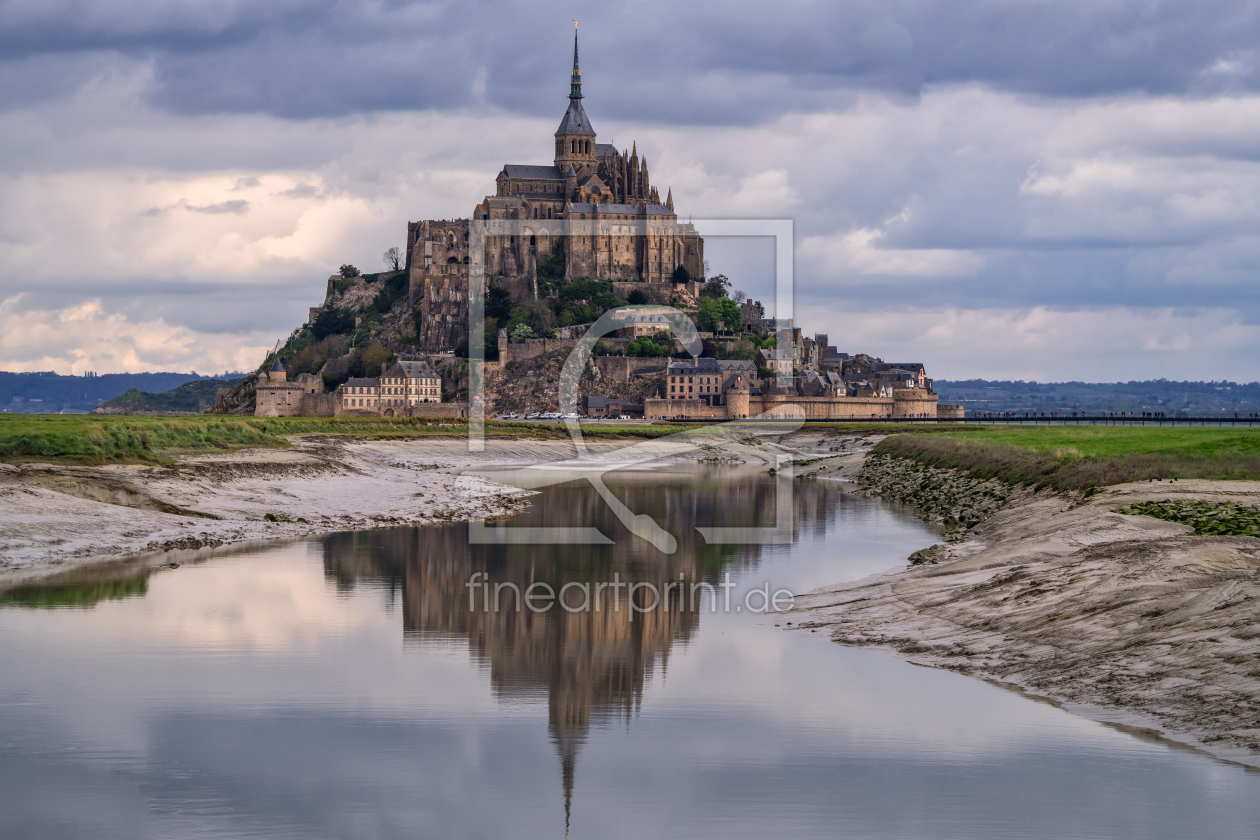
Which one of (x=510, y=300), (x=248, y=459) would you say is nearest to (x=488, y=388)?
(x=510, y=300)

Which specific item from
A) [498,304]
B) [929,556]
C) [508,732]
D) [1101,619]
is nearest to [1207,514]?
[929,556]

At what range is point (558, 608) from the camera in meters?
18.6

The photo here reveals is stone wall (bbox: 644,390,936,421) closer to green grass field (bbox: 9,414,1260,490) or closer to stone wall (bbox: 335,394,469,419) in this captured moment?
stone wall (bbox: 335,394,469,419)

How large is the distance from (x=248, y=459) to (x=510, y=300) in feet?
258

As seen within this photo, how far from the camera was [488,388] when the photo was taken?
107750 millimetres

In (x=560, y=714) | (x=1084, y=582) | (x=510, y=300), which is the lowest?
(x=560, y=714)

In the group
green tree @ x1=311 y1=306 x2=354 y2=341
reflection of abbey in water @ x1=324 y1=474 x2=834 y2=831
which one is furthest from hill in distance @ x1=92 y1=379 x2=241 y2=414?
reflection of abbey in water @ x1=324 y1=474 x2=834 y2=831

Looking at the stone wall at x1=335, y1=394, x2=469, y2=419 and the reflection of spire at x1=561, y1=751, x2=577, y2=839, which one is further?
the stone wall at x1=335, y1=394, x2=469, y2=419

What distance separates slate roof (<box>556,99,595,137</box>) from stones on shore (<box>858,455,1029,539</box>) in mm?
80025

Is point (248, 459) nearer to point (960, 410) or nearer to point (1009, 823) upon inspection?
point (1009, 823)

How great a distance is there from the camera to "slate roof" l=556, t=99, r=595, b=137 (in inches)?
4914

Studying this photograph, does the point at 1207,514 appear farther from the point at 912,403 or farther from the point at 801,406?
the point at 912,403

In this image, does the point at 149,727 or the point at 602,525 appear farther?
the point at 602,525

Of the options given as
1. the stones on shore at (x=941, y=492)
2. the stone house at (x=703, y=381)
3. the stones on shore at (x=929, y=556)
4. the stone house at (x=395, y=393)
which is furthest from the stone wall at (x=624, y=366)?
the stones on shore at (x=929, y=556)
